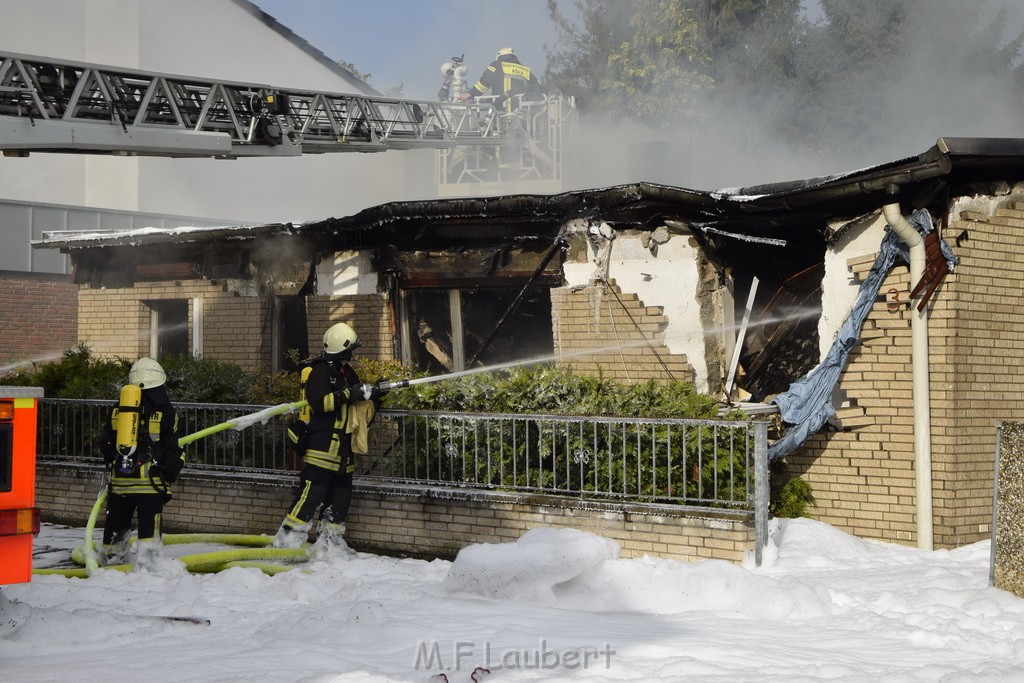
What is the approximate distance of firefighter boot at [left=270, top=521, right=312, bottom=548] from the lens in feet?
28.7

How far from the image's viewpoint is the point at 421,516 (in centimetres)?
914

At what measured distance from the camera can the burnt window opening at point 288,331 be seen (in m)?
13.8

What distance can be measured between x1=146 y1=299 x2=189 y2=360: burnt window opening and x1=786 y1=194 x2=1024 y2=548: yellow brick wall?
958 cm

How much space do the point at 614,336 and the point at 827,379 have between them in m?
2.38

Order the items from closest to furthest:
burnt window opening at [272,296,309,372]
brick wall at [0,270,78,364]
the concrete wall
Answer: the concrete wall → burnt window opening at [272,296,309,372] → brick wall at [0,270,78,364]

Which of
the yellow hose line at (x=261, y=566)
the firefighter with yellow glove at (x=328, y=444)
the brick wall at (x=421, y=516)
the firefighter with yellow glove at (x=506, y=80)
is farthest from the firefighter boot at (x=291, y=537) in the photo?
the firefighter with yellow glove at (x=506, y=80)

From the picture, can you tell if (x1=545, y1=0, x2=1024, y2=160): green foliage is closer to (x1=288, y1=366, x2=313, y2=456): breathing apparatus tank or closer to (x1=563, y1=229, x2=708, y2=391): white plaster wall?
(x1=563, y1=229, x2=708, y2=391): white plaster wall

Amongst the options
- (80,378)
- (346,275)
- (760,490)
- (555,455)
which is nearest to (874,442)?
(760,490)

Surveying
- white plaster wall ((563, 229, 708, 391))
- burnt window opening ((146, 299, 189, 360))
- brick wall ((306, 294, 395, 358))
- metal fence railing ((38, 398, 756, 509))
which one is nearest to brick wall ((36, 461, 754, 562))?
metal fence railing ((38, 398, 756, 509))

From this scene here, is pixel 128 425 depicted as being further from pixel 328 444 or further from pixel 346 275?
pixel 346 275

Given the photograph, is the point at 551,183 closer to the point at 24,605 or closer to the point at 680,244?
the point at 680,244

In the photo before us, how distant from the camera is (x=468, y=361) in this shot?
1300 centimetres

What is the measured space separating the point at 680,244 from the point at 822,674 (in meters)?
5.72

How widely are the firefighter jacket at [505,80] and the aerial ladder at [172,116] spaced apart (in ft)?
20.5
